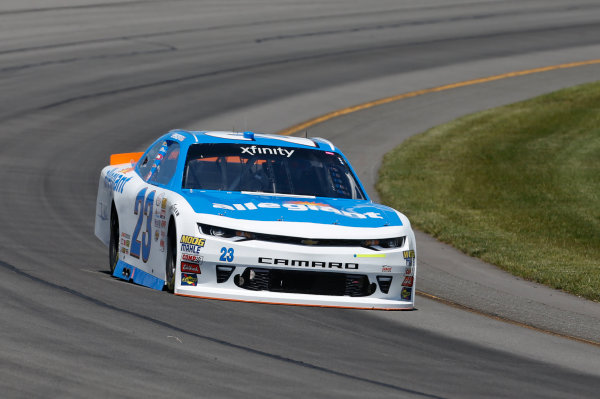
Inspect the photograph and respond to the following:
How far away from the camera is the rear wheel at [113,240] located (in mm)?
12148

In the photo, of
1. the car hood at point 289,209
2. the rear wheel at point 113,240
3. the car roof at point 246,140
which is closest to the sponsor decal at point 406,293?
the car hood at point 289,209

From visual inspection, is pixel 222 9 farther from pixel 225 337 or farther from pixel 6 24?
pixel 225 337

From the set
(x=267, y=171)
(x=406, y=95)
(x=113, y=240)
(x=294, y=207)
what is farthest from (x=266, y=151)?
(x=406, y=95)

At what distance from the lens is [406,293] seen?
1062 centimetres

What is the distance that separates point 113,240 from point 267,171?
1.85 metres

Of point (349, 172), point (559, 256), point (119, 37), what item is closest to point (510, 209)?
point (559, 256)

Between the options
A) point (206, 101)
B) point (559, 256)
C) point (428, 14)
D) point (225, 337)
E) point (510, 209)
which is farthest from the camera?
point (428, 14)

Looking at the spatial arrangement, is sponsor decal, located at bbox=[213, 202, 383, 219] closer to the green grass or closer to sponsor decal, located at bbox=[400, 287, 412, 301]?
sponsor decal, located at bbox=[400, 287, 412, 301]

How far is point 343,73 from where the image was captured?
31125 mm

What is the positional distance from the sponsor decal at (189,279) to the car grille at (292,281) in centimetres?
33

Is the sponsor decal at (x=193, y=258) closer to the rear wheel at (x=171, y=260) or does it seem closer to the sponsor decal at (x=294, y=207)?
the rear wheel at (x=171, y=260)

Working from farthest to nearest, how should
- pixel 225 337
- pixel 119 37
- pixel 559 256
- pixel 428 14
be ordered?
pixel 428 14 → pixel 119 37 → pixel 559 256 → pixel 225 337

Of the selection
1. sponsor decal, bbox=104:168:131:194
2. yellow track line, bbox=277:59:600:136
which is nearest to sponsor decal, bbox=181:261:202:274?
sponsor decal, bbox=104:168:131:194

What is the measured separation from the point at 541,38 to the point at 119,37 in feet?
40.3
